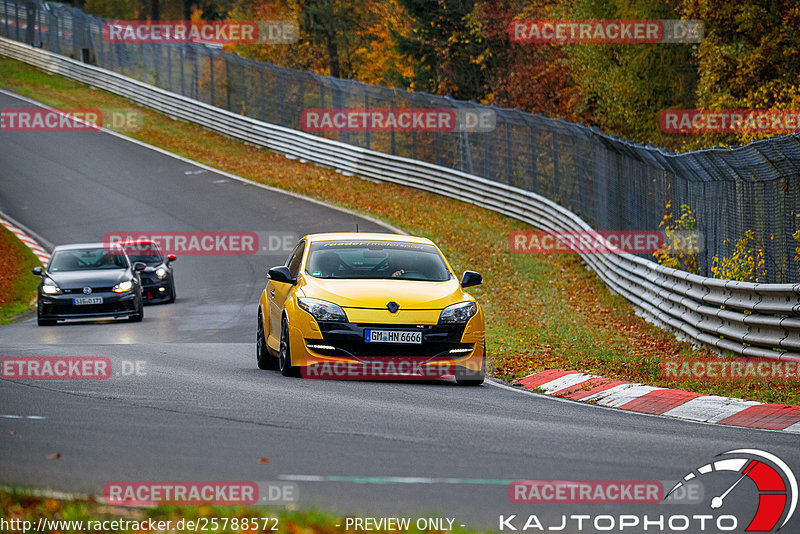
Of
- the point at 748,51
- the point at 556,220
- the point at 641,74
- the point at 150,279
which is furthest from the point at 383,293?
the point at 641,74

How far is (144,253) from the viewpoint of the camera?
86.4 feet

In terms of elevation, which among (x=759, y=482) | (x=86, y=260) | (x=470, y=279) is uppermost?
(x=86, y=260)

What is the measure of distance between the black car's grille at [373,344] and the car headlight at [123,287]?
10.6 meters

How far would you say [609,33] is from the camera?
40719 millimetres

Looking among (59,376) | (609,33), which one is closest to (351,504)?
(59,376)

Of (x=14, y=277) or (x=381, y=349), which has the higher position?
(x=14, y=277)

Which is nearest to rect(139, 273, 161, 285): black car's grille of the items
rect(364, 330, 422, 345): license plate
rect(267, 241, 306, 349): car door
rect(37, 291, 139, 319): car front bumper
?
rect(37, 291, 139, 319): car front bumper

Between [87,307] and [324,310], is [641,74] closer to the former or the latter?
[87,307]

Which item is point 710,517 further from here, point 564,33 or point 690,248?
point 564,33

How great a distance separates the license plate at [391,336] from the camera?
11.7 metres

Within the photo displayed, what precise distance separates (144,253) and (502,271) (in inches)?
316

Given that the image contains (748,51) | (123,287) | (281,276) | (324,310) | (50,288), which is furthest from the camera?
(748,51)

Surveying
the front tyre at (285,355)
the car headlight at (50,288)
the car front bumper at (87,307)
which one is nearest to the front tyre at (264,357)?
the front tyre at (285,355)

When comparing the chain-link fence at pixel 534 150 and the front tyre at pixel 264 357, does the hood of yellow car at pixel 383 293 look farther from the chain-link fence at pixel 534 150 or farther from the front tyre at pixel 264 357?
the chain-link fence at pixel 534 150
